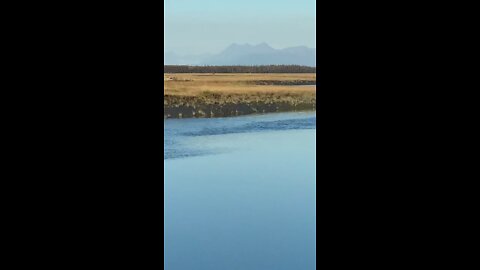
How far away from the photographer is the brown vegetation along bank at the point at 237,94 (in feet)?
30.4

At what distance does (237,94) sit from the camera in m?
9.75

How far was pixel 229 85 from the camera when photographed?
961cm

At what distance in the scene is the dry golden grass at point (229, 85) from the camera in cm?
939

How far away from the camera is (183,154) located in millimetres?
7812

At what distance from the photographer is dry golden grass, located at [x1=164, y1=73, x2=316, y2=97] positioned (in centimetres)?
939

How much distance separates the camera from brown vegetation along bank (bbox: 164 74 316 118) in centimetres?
927

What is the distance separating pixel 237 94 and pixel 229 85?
24 centimetres
